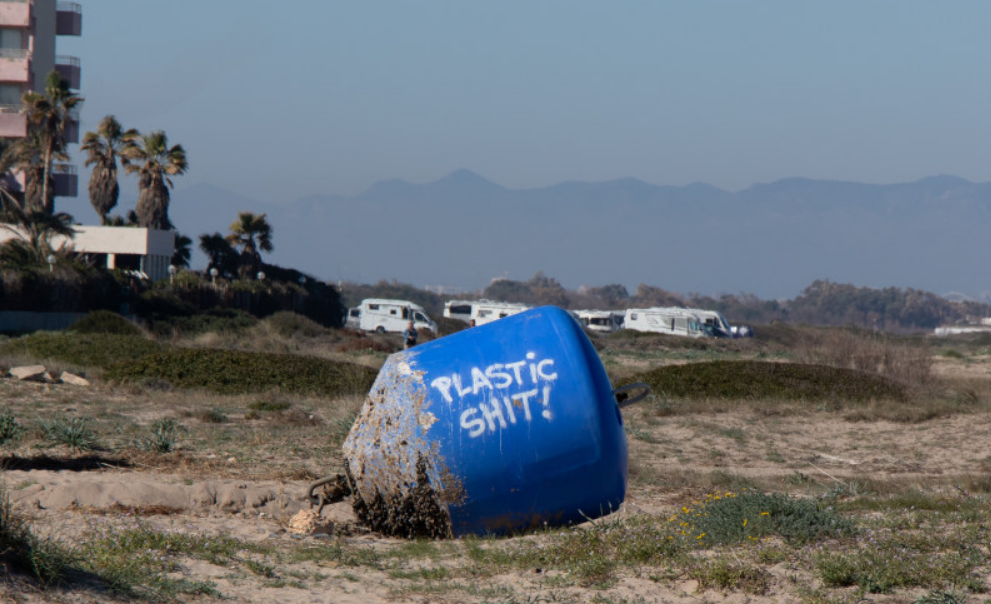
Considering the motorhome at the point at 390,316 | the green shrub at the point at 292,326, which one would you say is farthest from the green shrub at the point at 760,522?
the motorhome at the point at 390,316

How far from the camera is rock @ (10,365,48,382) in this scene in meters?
19.8

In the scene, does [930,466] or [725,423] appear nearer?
[930,466]

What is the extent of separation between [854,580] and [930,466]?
9.68 m

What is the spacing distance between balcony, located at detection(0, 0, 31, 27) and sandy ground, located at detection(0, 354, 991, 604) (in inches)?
1913

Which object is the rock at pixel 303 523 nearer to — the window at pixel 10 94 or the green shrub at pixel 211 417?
the green shrub at pixel 211 417

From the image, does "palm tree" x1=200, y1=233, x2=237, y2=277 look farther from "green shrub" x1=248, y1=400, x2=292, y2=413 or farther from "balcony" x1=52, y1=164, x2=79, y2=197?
"green shrub" x1=248, y1=400, x2=292, y2=413

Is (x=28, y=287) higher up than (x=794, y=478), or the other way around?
(x=28, y=287)

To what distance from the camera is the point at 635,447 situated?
53.3ft

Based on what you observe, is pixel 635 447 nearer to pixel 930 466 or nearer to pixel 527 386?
pixel 930 466

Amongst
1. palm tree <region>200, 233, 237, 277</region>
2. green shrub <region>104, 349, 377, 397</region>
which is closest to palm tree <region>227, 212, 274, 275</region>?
palm tree <region>200, 233, 237, 277</region>

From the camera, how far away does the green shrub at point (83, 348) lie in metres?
24.4

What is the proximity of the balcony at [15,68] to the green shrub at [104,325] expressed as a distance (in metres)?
33.1

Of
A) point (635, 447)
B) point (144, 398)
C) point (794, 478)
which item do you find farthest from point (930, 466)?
point (144, 398)

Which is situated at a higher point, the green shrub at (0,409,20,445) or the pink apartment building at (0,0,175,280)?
the pink apartment building at (0,0,175,280)
